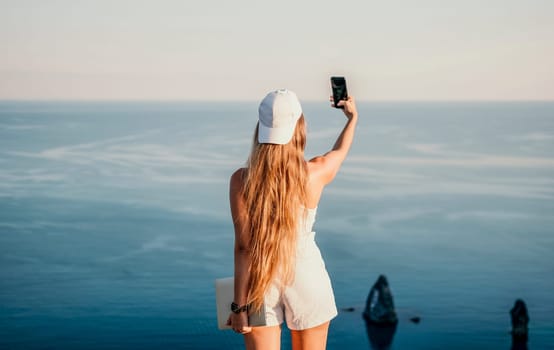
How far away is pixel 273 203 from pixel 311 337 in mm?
671

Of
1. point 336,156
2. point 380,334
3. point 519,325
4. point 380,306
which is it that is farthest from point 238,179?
point 380,334

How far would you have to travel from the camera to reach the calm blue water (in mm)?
52469

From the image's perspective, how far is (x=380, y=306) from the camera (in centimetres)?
5591

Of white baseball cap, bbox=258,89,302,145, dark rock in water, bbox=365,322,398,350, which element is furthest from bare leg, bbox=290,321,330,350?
dark rock in water, bbox=365,322,398,350

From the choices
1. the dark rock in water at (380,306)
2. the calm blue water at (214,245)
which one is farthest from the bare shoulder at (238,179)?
Answer: the dark rock in water at (380,306)

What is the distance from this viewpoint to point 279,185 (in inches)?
105

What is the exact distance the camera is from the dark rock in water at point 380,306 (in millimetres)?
55500

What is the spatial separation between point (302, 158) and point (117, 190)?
336 ft

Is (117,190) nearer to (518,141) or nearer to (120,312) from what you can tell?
(120,312)

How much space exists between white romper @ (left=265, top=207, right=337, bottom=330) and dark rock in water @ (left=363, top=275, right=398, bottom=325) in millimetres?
54120

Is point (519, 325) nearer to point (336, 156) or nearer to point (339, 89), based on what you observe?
point (339, 89)

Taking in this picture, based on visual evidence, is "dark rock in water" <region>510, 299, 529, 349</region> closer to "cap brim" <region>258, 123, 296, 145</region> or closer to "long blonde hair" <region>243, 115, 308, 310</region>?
"long blonde hair" <region>243, 115, 308, 310</region>

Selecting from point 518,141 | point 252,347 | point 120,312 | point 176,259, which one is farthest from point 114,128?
point 252,347

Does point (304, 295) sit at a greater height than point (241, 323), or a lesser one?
→ greater
